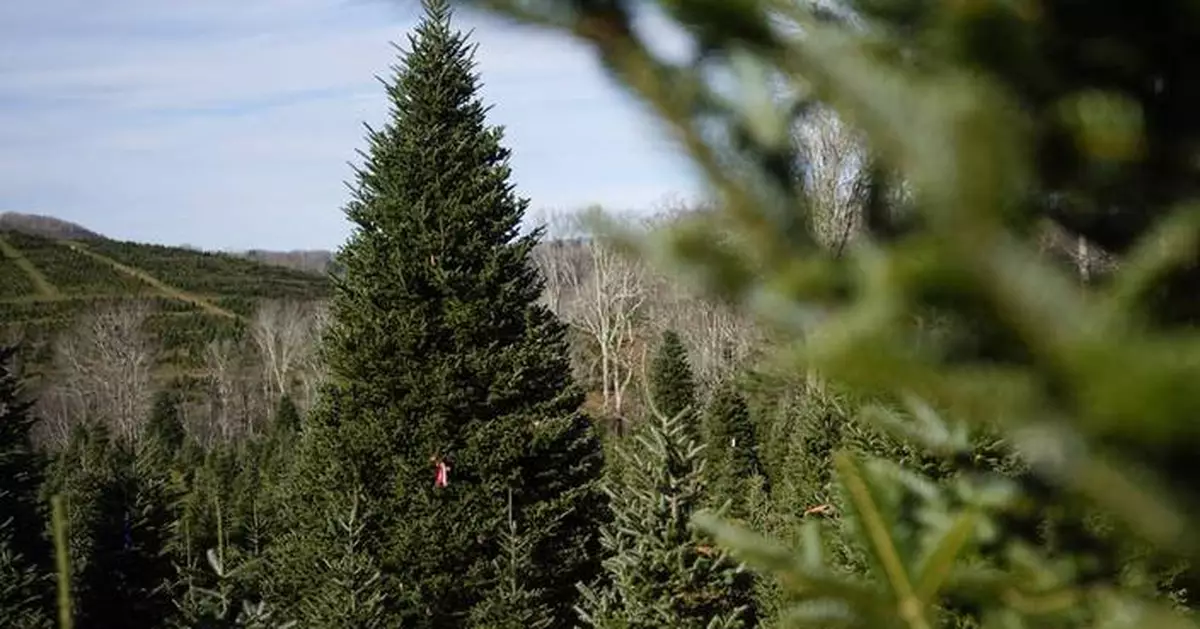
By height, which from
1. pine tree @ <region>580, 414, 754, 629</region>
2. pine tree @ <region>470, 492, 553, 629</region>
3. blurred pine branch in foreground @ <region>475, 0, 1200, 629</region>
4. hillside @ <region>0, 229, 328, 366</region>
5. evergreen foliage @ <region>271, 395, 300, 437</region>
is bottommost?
evergreen foliage @ <region>271, 395, 300, 437</region>

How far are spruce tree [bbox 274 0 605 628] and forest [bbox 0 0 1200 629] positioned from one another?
0.04 m

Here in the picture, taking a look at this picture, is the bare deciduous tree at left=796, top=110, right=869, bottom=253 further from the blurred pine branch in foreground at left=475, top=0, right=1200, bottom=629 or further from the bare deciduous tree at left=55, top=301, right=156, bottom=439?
the bare deciduous tree at left=55, top=301, right=156, bottom=439

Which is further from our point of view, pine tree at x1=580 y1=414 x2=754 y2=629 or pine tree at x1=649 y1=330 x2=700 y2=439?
pine tree at x1=649 y1=330 x2=700 y2=439

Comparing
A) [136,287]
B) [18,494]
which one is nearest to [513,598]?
[18,494]

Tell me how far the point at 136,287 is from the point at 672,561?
77165mm

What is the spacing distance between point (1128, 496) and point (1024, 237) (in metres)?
0.26

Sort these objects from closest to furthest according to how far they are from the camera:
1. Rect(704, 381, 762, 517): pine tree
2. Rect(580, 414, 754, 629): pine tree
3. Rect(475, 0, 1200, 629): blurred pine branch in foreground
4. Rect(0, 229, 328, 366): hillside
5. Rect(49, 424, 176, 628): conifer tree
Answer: Rect(475, 0, 1200, 629): blurred pine branch in foreground
Rect(580, 414, 754, 629): pine tree
Rect(49, 424, 176, 628): conifer tree
Rect(704, 381, 762, 517): pine tree
Rect(0, 229, 328, 366): hillside

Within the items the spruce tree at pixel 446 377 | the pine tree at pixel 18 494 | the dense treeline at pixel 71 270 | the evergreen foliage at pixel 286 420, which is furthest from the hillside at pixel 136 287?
the spruce tree at pixel 446 377

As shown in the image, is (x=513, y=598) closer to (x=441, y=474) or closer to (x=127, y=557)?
(x=441, y=474)

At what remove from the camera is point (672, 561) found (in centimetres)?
765

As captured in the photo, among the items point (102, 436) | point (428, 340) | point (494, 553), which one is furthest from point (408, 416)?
point (102, 436)

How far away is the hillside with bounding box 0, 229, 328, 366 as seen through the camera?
6788cm

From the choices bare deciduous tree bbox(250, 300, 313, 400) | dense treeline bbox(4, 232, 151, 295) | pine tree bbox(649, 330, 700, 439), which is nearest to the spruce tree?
pine tree bbox(649, 330, 700, 439)

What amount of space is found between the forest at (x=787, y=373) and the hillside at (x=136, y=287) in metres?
44.4
